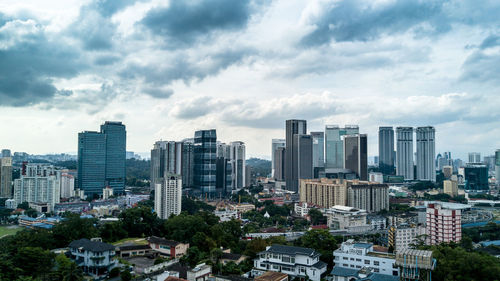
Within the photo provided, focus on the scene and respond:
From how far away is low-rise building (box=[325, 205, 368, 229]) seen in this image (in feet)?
91.2

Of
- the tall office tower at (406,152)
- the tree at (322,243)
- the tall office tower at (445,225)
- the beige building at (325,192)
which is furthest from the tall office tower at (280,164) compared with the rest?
the tree at (322,243)

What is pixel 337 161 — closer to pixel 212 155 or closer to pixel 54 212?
pixel 212 155

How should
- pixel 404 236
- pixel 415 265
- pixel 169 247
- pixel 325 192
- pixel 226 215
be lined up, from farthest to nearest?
pixel 325 192 → pixel 226 215 → pixel 404 236 → pixel 169 247 → pixel 415 265

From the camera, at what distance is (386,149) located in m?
79.2

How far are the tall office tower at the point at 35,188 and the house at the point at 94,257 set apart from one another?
23.9 meters

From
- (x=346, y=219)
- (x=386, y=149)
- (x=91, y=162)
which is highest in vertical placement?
(x=386, y=149)

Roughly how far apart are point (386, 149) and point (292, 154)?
33571mm

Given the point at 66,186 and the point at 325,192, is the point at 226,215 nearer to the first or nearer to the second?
the point at 325,192

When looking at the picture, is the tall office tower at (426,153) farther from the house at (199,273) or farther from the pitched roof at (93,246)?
the pitched roof at (93,246)

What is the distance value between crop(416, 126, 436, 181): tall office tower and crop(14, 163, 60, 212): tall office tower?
2269 inches

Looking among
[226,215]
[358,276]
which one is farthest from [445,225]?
[226,215]

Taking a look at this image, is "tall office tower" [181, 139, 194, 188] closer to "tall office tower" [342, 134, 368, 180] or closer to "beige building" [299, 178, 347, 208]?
"beige building" [299, 178, 347, 208]

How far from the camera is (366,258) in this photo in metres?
13.2

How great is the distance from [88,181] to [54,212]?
10.9 m
